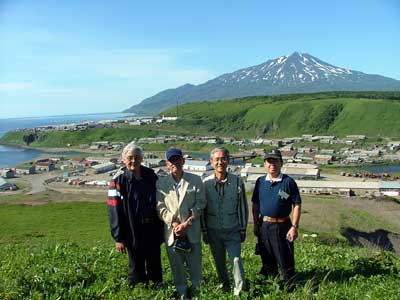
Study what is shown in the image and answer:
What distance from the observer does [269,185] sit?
192 inches

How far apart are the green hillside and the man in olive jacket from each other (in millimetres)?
97283

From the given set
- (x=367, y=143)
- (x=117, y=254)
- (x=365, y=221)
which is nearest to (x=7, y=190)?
(x=365, y=221)

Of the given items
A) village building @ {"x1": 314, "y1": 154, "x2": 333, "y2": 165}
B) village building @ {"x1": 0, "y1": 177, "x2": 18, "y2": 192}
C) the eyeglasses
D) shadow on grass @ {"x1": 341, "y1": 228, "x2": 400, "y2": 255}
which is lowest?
village building @ {"x1": 314, "y1": 154, "x2": 333, "y2": 165}

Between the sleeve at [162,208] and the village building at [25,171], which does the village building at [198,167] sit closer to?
the village building at [25,171]

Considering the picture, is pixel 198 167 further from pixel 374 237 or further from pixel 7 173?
pixel 374 237

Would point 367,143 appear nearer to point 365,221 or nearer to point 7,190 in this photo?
point 7,190

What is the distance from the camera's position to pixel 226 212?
4.61 m

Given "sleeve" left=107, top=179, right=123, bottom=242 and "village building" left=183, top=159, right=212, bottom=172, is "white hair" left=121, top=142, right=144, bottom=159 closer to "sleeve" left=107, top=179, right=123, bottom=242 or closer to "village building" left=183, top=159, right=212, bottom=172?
"sleeve" left=107, top=179, right=123, bottom=242

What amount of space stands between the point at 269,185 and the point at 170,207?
118 centimetres

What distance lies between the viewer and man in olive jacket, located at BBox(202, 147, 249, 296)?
458 cm

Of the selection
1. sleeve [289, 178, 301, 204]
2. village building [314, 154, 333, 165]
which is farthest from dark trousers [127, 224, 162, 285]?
village building [314, 154, 333, 165]

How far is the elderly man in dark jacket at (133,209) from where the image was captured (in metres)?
4.51

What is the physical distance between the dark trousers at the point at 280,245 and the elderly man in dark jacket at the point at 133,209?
124cm

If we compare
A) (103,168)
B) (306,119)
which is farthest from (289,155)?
(306,119)
